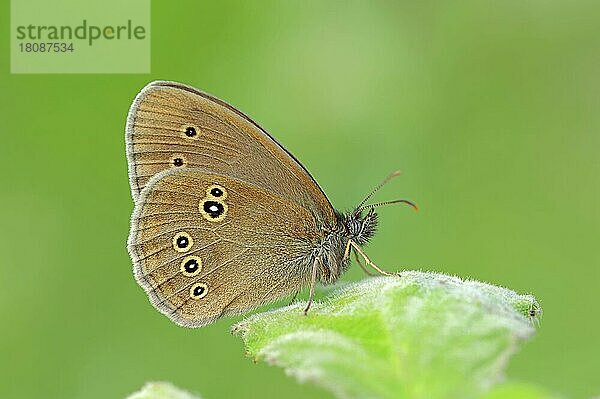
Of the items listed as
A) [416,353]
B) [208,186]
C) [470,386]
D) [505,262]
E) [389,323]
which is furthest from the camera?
[505,262]

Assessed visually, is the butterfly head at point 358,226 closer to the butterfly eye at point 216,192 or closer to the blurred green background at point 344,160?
the butterfly eye at point 216,192

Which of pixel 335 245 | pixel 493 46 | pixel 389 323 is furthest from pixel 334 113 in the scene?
pixel 389 323

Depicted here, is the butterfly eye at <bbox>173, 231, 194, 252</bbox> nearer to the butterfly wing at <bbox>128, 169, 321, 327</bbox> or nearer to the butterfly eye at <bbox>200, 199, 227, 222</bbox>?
the butterfly wing at <bbox>128, 169, 321, 327</bbox>

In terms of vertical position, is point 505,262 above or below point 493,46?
below

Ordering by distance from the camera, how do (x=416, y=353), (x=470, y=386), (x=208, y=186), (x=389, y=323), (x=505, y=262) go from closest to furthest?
(x=470, y=386) < (x=416, y=353) < (x=389, y=323) < (x=208, y=186) < (x=505, y=262)

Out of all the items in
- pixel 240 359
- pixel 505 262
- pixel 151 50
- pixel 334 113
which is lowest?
pixel 240 359

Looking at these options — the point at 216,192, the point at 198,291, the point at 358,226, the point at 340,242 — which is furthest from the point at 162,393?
the point at 358,226

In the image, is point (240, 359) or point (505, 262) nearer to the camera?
point (240, 359)

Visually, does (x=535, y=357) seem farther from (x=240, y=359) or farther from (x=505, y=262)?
(x=240, y=359)
